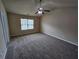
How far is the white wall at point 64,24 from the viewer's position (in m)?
3.61

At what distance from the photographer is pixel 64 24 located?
4.19m

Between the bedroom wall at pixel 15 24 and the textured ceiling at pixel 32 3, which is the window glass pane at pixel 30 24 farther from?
the textured ceiling at pixel 32 3

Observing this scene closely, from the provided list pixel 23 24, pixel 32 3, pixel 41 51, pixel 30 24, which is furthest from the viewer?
pixel 30 24

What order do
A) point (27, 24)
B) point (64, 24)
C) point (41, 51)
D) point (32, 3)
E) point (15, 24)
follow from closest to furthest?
point (41, 51), point (32, 3), point (64, 24), point (15, 24), point (27, 24)

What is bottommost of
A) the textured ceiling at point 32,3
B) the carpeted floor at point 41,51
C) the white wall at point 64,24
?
the carpeted floor at point 41,51

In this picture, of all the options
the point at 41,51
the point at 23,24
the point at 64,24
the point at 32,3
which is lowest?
the point at 41,51

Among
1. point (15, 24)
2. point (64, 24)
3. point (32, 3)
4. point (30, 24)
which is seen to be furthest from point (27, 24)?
point (64, 24)

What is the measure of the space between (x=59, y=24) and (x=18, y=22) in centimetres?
385

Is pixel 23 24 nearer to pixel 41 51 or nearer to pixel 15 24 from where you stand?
pixel 15 24

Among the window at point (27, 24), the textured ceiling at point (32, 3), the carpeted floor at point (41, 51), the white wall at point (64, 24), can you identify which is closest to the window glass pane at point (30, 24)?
the window at point (27, 24)

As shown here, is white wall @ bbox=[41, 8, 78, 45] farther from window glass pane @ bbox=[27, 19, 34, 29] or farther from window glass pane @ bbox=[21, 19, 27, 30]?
window glass pane @ bbox=[21, 19, 27, 30]

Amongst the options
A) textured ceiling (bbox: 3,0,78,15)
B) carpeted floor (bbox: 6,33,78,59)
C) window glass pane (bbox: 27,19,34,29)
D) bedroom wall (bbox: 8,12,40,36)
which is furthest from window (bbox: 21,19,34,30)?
carpeted floor (bbox: 6,33,78,59)

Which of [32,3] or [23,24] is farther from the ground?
[32,3]

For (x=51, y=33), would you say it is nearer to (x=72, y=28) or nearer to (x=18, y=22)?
(x=72, y=28)
